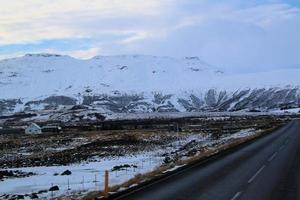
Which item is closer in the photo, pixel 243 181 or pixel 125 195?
pixel 125 195

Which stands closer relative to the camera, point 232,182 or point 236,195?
point 236,195

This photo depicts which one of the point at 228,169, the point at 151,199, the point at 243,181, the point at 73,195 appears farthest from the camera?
the point at 228,169

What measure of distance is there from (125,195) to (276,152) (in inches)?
745

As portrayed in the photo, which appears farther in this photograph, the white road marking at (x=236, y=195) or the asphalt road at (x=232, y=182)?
the asphalt road at (x=232, y=182)

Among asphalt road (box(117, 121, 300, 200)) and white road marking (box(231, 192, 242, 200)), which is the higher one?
white road marking (box(231, 192, 242, 200))

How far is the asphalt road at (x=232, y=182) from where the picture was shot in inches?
634

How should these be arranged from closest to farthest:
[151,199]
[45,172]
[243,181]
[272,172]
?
1. [151,199]
2. [243,181]
3. [272,172]
4. [45,172]

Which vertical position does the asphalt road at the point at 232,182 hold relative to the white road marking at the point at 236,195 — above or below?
below

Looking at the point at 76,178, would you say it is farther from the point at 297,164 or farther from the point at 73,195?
the point at 297,164

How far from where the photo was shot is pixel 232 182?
19.3 metres

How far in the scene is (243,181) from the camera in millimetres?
19453

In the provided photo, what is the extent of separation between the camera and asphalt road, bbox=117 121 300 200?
1611cm

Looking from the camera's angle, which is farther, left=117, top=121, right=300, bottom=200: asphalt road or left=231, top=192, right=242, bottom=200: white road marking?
left=117, top=121, right=300, bottom=200: asphalt road

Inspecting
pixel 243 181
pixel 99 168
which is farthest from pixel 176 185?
pixel 99 168
